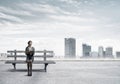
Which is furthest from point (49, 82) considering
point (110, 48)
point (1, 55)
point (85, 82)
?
point (110, 48)

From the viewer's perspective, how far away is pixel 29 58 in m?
17.7

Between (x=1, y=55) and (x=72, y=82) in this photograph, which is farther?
(x=1, y=55)

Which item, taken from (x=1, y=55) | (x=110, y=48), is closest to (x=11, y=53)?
(x=1, y=55)

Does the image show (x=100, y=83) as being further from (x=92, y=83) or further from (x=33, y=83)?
(x=33, y=83)

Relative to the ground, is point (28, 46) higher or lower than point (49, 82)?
higher

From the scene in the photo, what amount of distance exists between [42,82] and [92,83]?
2021 mm

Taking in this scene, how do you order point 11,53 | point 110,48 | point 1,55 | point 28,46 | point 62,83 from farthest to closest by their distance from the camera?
point 110,48 < point 1,55 < point 11,53 < point 28,46 < point 62,83

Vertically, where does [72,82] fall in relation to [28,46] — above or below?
below

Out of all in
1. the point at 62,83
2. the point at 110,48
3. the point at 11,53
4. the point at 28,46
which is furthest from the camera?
the point at 110,48

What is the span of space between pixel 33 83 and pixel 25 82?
40 centimetres

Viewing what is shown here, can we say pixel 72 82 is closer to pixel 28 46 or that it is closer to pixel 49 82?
pixel 49 82

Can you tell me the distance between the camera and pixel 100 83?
1419cm

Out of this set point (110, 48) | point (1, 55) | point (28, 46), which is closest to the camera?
point (28, 46)

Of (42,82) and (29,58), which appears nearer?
(42,82)
